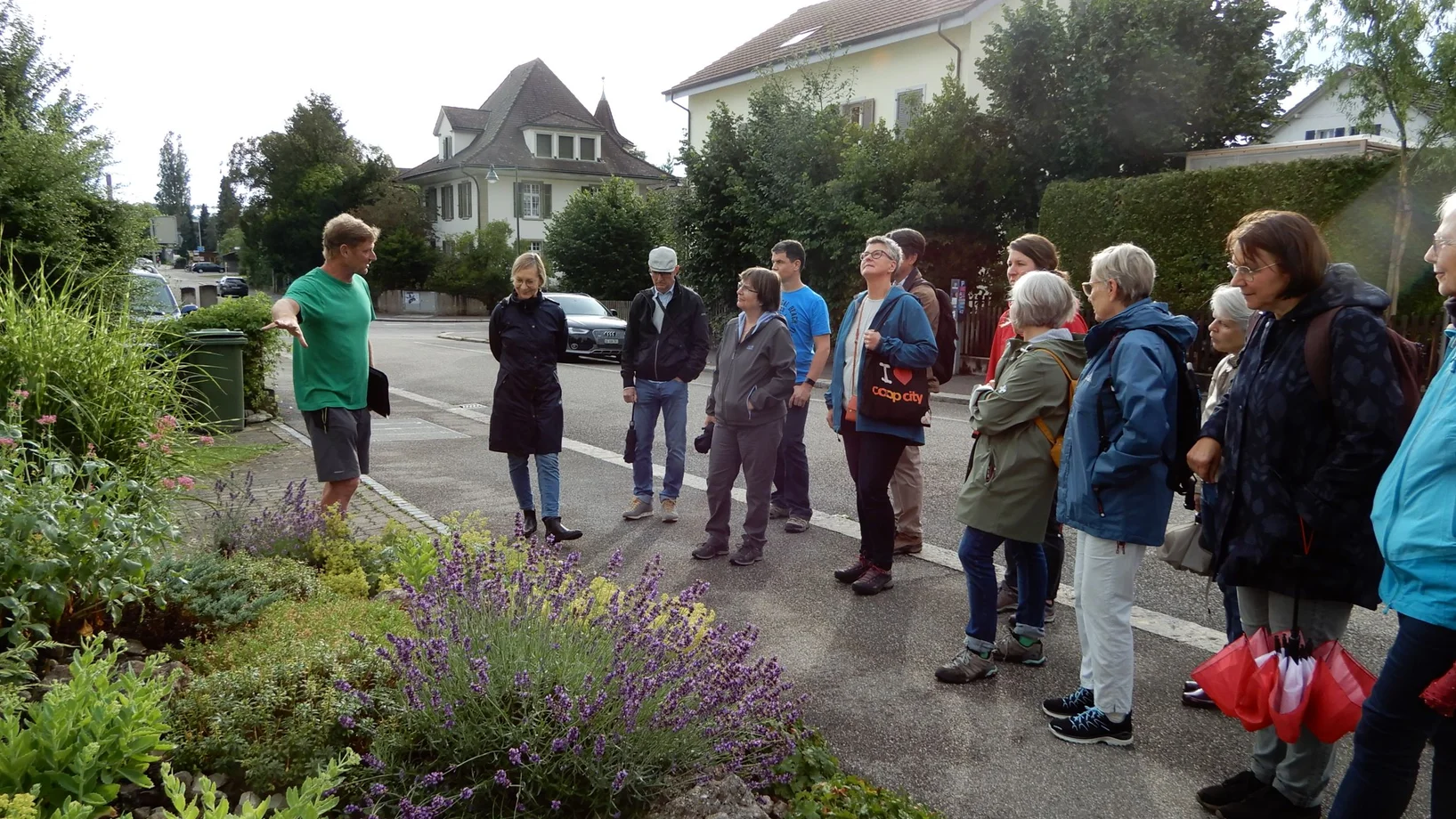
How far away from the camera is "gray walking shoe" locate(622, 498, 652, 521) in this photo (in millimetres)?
7287

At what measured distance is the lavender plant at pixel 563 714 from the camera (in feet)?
9.07

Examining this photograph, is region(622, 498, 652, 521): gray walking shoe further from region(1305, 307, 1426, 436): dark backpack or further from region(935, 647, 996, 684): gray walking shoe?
region(1305, 307, 1426, 436): dark backpack

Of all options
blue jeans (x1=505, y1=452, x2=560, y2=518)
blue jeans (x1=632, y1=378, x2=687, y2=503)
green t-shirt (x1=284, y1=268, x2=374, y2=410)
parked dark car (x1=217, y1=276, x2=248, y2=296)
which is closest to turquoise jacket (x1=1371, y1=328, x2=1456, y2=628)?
green t-shirt (x1=284, y1=268, x2=374, y2=410)

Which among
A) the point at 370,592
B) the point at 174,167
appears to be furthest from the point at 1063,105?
the point at 174,167

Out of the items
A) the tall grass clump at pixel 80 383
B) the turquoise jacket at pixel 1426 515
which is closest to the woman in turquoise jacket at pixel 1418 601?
the turquoise jacket at pixel 1426 515

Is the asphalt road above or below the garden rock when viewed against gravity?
below

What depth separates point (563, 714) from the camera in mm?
2791

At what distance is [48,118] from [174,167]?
562 ft

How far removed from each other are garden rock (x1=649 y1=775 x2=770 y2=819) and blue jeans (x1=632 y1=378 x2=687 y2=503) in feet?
14.9

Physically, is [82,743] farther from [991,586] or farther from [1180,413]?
[1180,413]

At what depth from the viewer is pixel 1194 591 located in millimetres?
5621

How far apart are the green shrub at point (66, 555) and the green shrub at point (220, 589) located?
11 centimetres

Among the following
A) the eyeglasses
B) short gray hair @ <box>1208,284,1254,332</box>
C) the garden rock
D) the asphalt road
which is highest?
the eyeglasses

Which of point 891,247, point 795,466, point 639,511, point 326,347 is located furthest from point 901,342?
point 326,347
